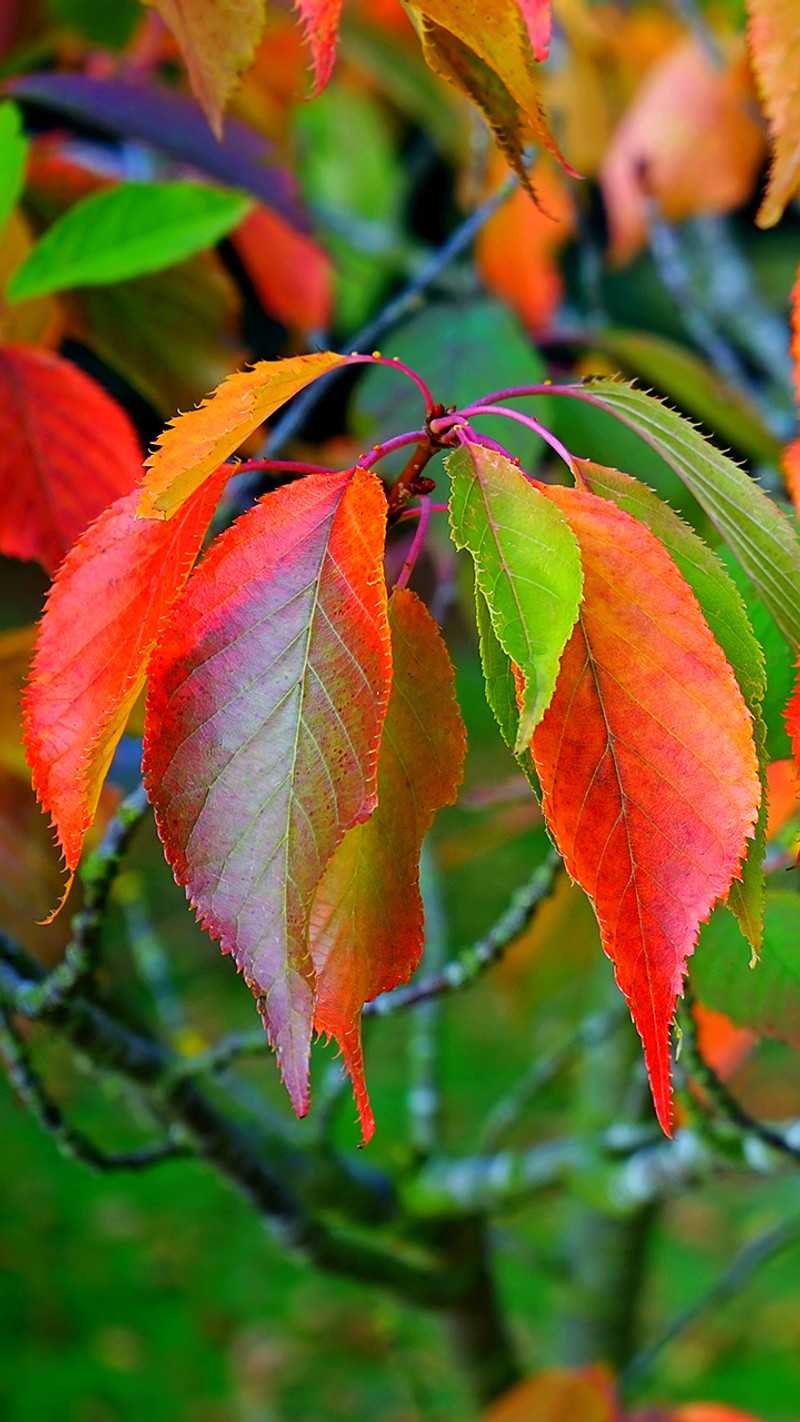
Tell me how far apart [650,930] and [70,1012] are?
34 centimetres

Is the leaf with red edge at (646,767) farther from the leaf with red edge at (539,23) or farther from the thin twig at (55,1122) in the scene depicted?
the thin twig at (55,1122)

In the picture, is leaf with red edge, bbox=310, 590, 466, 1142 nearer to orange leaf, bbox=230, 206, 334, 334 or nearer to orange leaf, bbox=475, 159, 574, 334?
orange leaf, bbox=230, 206, 334, 334

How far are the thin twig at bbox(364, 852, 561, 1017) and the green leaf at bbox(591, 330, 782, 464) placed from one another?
1.22ft

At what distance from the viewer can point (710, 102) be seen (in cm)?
102

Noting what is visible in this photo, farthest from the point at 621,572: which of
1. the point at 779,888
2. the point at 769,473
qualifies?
the point at 769,473

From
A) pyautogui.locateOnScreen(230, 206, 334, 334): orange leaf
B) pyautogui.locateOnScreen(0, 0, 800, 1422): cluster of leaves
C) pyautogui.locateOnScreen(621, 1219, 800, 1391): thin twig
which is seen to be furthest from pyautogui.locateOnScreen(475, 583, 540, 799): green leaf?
pyautogui.locateOnScreen(621, 1219, 800, 1391): thin twig

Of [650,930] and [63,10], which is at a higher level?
[63,10]

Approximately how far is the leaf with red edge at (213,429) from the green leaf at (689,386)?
1.69ft

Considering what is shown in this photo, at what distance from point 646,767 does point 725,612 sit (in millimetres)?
48

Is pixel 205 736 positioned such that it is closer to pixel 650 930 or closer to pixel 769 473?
pixel 650 930

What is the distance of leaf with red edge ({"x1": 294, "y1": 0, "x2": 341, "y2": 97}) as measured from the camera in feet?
1.11

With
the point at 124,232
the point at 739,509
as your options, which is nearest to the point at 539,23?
the point at 739,509

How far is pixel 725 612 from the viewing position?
0.32m

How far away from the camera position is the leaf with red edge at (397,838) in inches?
12.9
